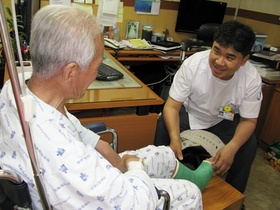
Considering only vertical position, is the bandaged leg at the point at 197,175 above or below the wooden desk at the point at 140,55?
below

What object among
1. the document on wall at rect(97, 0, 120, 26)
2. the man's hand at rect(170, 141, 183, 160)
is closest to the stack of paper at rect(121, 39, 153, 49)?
the document on wall at rect(97, 0, 120, 26)

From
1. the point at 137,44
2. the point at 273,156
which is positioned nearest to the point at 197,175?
the point at 273,156

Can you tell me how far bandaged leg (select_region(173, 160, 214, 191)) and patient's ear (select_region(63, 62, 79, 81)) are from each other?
0.74m

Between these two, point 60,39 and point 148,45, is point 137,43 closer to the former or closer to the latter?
point 148,45

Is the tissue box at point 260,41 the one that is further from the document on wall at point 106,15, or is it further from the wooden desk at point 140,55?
the document on wall at point 106,15

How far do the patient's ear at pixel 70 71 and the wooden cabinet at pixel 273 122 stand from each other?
2188mm

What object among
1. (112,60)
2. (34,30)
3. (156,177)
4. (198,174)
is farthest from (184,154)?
(34,30)

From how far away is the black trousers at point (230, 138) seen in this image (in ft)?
5.88

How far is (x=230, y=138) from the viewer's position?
188 centimetres

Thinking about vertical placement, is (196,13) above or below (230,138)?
above

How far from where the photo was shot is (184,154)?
1638mm

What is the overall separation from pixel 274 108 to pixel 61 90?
223 cm

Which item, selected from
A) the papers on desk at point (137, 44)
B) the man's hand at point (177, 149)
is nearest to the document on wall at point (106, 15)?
the papers on desk at point (137, 44)

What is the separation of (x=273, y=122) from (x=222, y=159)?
4.05 ft
